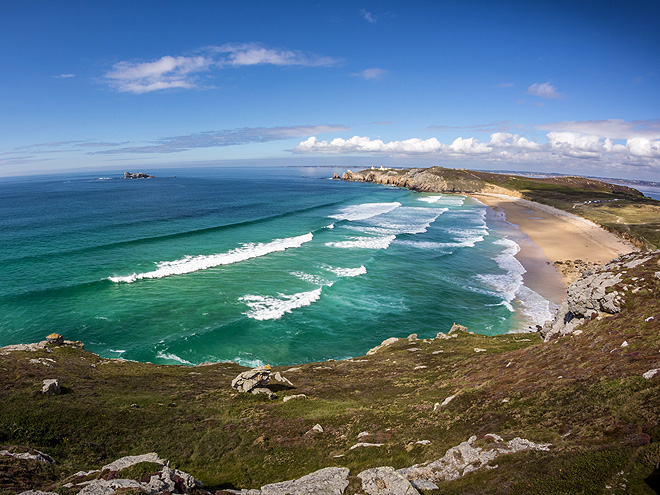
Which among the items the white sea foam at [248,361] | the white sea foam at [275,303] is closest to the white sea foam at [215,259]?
the white sea foam at [275,303]

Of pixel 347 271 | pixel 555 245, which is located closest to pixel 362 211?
pixel 555 245

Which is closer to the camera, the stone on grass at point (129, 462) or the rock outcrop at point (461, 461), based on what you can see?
the rock outcrop at point (461, 461)

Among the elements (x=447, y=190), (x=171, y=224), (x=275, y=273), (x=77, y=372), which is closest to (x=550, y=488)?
(x=77, y=372)

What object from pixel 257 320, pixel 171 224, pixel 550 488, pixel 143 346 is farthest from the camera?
pixel 171 224

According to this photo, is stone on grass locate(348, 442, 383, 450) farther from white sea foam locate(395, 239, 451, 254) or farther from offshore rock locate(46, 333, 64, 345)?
white sea foam locate(395, 239, 451, 254)

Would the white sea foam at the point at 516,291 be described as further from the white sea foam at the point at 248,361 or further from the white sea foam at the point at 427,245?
the white sea foam at the point at 248,361

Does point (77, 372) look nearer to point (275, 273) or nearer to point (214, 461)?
point (214, 461)
